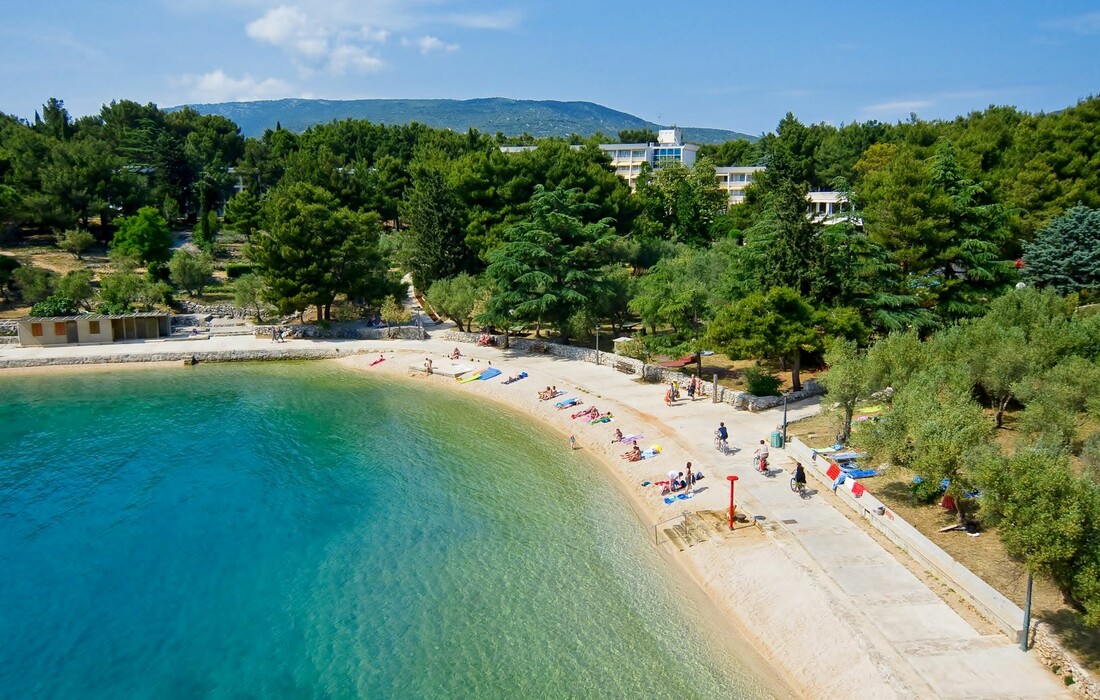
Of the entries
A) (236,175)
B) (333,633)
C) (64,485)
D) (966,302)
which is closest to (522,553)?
(333,633)

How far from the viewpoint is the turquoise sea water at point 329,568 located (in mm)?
16125

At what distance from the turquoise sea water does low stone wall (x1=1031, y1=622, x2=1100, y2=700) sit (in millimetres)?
5754

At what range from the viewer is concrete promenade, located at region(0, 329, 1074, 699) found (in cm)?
1409

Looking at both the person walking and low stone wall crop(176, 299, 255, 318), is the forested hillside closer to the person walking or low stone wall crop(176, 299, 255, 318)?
low stone wall crop(176, 299, 255, 318)

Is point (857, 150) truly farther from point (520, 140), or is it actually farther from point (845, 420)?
point (845, 420)

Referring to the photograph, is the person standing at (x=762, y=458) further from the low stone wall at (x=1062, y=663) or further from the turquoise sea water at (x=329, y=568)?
the low stone wall at (x=1062, y=663)

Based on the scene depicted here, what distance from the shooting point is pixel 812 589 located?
1723 centimetres

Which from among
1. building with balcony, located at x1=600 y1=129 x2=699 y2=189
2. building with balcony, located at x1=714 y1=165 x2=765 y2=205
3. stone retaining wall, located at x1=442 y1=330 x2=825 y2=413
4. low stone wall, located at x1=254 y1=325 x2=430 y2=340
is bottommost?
stone retaining wall, located at x1=442 y1=330 x2=825 y2=413

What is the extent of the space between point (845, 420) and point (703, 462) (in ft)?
18.9

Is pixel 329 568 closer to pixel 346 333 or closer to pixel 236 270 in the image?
pixel 346 333

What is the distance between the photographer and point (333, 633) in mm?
17609

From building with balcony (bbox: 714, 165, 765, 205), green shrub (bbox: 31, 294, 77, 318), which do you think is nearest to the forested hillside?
green shrub (bbox: 31, 294, 77, 318)

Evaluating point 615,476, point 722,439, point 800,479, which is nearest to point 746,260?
point 722,439

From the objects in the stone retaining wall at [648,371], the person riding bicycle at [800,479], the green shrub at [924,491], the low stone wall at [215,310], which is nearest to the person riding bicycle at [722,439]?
the person riding bicycle at [800,479]
